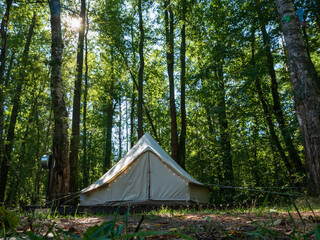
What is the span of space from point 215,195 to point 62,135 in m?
8.47

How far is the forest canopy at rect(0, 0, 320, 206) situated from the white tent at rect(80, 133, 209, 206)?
1.13m

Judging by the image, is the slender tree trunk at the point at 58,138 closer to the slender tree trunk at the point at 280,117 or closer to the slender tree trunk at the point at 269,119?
the slender tree trunk at the point at 280,117

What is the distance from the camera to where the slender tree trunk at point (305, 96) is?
4.43 metres

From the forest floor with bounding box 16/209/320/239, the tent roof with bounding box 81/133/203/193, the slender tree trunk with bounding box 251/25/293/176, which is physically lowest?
the forest floor with bounding box 16/209/320/239

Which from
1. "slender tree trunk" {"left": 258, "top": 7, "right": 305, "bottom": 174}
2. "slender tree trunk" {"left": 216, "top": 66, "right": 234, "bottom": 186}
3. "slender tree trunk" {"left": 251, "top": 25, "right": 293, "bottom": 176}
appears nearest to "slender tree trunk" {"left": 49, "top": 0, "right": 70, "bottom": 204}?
"slender tree trunk" {"left": 258, "top": 7, "right": 305, "bottom": 174}

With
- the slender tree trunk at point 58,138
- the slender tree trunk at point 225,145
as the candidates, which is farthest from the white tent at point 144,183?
the slender tree trunk at point 225,145

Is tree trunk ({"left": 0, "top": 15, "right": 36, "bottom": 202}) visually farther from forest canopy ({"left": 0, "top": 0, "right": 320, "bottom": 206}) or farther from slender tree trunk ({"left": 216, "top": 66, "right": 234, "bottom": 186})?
slender tree trunk ({"left": 216, "top": 66, "right": 234, "bottom": 186})

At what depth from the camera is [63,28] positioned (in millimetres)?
8070

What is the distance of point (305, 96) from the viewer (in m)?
4.61

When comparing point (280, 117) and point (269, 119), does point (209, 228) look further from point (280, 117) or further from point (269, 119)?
point (269, 119)

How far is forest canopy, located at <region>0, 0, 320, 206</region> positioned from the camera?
6.29 metres

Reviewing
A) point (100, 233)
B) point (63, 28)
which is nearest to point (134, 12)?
point (63, 28)

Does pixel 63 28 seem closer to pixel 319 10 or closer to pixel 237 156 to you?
pixel 319 10

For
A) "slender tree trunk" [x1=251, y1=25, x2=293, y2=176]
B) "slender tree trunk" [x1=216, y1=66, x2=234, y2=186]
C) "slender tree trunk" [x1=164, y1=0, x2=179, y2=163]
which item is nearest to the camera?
"slender tree trunk" [x1=251, y1=25, x2=293, y2=176]
